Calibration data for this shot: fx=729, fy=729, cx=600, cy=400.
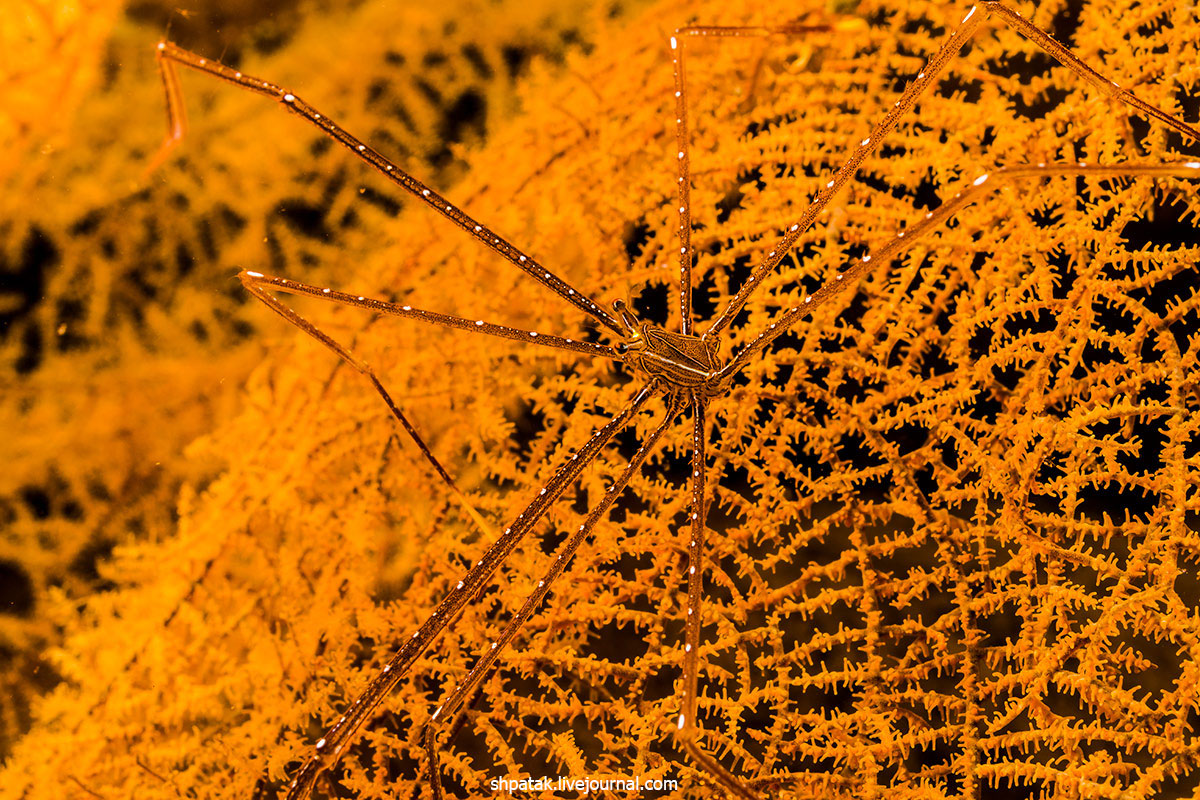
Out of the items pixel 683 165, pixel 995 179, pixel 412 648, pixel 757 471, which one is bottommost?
pixel 412 648

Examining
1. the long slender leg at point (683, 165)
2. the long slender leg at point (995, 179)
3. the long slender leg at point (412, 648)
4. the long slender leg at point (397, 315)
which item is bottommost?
the long slender leg at point (412, 648)

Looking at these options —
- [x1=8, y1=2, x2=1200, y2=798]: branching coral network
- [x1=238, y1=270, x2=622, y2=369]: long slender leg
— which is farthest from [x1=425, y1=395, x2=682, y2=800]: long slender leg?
[x1=238, y1=270, x2=622, y2=369]: long slender leg

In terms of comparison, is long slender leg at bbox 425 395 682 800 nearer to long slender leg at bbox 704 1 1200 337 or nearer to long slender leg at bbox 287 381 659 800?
long slender leg at bbox 287 381 659 800

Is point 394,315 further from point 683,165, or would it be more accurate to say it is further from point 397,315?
point 683,165

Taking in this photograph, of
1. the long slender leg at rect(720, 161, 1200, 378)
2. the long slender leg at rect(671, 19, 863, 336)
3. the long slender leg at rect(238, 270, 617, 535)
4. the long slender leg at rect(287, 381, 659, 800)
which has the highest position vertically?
the long slender leg at rect(671, 19, 863, 336)

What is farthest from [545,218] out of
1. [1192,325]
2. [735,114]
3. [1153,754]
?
[1153,754]

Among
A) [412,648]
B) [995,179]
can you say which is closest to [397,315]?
[412,648]

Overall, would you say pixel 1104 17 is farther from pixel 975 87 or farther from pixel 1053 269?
pixel 1053 269

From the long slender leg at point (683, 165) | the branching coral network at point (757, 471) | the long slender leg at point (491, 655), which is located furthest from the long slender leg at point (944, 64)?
the long slender leg at point (491, 655)

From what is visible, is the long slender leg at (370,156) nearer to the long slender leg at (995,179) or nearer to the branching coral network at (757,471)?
the branching coral network at (757,471)
